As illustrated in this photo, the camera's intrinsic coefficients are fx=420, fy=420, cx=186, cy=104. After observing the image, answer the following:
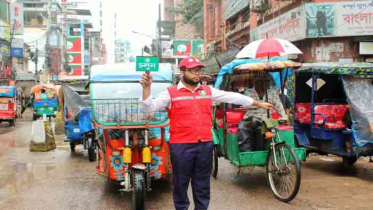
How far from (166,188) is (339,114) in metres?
3.58

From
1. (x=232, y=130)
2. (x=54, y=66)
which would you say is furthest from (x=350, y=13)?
(x=54, y=66)

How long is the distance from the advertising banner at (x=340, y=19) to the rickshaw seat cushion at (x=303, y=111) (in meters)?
7.35

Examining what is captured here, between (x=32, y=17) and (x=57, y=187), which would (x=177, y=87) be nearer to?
(x=57, y=187)

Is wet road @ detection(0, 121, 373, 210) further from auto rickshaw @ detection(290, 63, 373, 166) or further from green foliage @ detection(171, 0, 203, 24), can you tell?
green foliage @ detection(171, 0, 203, 24)

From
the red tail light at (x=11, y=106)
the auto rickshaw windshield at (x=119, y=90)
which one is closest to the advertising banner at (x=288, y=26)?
the auto rickshaw windshield at (x=119, y=90)

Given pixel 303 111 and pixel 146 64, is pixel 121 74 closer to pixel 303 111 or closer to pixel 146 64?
pixel 146 64

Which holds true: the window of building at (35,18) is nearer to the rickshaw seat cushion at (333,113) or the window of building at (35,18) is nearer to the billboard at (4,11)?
the billboard at (4,11)

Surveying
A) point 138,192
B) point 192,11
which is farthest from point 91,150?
point 192,11

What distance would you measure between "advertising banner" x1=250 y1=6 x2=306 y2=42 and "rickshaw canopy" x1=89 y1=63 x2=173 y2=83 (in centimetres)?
983

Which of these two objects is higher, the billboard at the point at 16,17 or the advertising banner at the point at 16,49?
the billboard at the point at 16,17

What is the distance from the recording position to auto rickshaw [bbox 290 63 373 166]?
24.2 ft

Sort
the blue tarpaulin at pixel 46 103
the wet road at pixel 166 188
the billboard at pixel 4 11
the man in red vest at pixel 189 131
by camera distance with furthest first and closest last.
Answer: the billboard at pixel 4 11 → the blue tarpaulin at pixel 46 103 → the wet road at pixel 166 188 → the man in red vest at pixel 189 131

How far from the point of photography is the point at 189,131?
4.29 meters

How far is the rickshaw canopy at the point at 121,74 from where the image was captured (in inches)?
288
